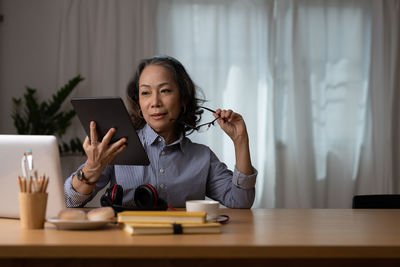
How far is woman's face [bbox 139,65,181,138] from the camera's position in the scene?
1.97 meters

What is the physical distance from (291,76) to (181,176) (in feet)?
8.08

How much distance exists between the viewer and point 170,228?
113cm

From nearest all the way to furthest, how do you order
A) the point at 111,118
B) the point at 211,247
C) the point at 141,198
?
the point at 211,247, the point at 111,118, the point at 141,198

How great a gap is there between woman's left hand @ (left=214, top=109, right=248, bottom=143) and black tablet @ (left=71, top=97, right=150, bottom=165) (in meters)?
0.41

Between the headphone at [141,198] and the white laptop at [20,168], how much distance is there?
0.23 m

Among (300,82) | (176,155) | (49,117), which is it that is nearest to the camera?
(176,155)

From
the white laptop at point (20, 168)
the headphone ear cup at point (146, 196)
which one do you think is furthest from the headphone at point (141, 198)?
the white laptop at point (20, 168)

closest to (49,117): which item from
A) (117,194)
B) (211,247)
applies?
(117,194)

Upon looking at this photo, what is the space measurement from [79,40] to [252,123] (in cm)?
157

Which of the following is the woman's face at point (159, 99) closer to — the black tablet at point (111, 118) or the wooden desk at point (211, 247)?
the black tablet at point (111, 118)

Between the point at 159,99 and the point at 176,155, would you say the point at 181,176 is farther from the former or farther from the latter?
the point at 159,99

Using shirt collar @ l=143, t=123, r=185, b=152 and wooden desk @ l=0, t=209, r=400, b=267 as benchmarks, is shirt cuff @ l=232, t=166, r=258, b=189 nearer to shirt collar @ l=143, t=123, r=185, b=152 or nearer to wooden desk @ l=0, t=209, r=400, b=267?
shirt collar @ l=143, t=123, r=185, b=152

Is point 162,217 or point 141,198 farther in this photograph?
point 141,198

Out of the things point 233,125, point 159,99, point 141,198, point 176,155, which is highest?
point 159,99
